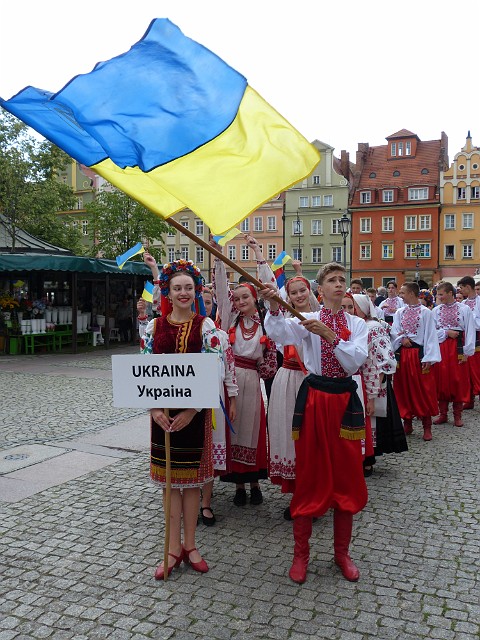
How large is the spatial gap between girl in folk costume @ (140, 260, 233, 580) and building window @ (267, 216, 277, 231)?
56.9m

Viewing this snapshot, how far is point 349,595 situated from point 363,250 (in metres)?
52.2

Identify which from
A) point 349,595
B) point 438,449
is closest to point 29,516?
point 349,595

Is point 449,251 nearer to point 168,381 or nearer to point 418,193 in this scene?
point 418,193

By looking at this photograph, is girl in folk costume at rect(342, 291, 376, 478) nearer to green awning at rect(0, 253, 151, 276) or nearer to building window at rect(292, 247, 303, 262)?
green awning at rect(0, 253, 151, 276)

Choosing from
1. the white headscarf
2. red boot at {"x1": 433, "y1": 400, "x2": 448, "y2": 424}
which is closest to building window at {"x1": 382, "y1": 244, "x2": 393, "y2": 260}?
red boot at {"x1": 433, "y1": 400, "x2": 448, "y2": 424}

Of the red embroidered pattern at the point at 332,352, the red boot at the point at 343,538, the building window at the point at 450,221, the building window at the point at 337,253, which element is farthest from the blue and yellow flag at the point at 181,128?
the building window at the point at 337,253

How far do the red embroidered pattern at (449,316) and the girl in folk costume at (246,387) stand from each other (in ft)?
16.0

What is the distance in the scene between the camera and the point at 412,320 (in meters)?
7.87

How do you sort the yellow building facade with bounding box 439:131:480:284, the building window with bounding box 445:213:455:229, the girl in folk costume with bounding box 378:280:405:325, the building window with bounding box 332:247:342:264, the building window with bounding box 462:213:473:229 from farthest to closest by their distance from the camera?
the building window with bounding box 332:247:342:264, the building window with bounding box 445:213:455:229, the building window with bounding box 462:213:473:229, the yellow building facade with bounding box 439:131:480:284, the girl in folk costume with bounding box 378:280:405:325

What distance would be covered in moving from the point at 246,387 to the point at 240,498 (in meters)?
1.01

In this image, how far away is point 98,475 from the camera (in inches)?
233

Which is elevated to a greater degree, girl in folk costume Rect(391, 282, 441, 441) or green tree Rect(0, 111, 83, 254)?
green tree Rect(0, 111, 83, 254)

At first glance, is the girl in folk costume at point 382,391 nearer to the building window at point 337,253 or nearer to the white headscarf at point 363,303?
the white headscarf at point 363,303

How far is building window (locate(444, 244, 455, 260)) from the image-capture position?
5088 centimetres
